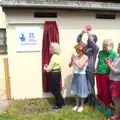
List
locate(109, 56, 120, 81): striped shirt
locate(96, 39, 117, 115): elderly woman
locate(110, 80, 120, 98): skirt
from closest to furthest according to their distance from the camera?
locate(109, 56, 120, 81): striped shirt → locate(110, 80, 120, 98): skirt → locate(96, 39, 117, 115): elderly woman

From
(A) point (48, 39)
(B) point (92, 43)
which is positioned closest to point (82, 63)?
(B) point (92, 43)

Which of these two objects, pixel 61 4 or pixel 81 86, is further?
pixel 61 4

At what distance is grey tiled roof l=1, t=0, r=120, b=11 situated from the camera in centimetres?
612

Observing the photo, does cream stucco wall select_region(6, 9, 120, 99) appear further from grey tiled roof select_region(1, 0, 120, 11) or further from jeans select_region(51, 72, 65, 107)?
jeans select_region(51, 72, 65, 107)

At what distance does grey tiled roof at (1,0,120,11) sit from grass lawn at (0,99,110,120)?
95.7 inches

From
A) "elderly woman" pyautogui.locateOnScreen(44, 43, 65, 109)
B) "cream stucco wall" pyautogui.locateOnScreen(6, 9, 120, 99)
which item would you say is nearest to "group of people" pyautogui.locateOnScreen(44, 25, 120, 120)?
"elderly woman" pyautogui.locateOnScreen(44, 43, 65, 109)

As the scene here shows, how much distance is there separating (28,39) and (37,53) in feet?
1.45

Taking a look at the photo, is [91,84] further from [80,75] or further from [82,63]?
[82,63]

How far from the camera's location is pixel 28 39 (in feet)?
21.2

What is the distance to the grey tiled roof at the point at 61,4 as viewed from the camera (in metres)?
6.12

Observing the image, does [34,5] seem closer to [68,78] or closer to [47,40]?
[47,40]

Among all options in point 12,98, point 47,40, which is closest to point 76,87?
point 47,40

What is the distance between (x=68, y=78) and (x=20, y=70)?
1.29m

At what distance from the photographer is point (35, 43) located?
258 inches
